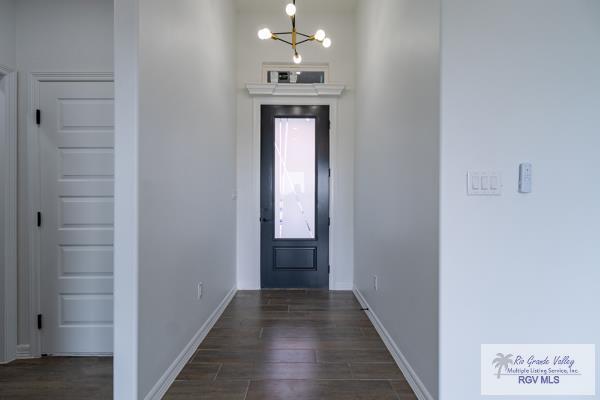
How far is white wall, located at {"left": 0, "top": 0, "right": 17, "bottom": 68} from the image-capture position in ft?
8.47

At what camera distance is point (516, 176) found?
1.85m

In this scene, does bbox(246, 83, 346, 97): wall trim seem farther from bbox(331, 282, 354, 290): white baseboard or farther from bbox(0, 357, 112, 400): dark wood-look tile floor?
bbox(0, 357, 112, 400): dark wood-look tile floor

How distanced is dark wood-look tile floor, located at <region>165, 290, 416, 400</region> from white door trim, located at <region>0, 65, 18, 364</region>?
55.3 inches

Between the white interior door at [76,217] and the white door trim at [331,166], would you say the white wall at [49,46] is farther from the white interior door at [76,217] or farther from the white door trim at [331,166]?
the white door trim at [331,166]

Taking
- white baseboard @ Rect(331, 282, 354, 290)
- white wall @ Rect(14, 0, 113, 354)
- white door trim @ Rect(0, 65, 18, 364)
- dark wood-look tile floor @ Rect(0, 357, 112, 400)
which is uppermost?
white wall @ Rect(14, 0, 113, 354)

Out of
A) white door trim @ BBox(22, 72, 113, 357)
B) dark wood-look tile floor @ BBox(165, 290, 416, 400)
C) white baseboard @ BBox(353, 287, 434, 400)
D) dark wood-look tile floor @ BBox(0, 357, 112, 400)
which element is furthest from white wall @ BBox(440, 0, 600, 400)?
white door trim @ BBox(22, 72, 113, 357)

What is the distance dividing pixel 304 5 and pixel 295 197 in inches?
97.8

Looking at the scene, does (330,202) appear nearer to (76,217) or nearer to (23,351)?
(76,217)

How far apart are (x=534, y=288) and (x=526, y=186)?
21.5 inches

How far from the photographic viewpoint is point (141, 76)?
1.88 m

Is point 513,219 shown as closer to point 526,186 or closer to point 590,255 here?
point 526,186

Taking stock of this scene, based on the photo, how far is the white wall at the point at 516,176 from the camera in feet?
6.01

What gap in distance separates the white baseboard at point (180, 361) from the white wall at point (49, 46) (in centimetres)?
124

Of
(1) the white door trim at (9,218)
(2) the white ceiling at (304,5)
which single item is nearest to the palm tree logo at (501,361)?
(1) the white door trim at (9,218)
